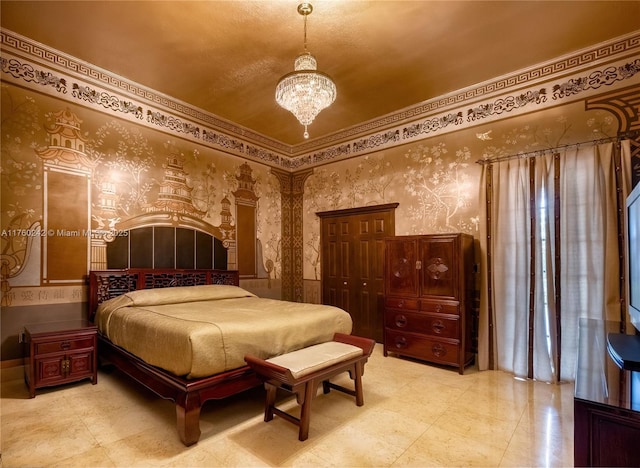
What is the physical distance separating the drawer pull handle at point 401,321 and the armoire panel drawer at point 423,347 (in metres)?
0.11

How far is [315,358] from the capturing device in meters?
2.43

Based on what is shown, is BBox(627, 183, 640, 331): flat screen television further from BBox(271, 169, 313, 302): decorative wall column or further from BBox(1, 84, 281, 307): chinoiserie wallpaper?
BBox(1, 84, 281, 307): chinoiserie wallpaper

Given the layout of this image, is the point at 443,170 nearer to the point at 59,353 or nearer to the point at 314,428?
the point at 314,428

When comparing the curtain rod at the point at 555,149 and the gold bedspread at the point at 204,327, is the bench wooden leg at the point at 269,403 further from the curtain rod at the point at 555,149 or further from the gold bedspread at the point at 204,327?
the curtain rod at the point at 555,149

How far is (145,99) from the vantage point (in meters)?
4.18

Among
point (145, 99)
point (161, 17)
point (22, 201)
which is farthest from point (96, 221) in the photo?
point (161, 17)

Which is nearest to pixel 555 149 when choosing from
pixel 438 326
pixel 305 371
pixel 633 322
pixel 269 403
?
pixel 633 322

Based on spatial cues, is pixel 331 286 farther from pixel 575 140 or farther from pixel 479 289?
pixel 575 140

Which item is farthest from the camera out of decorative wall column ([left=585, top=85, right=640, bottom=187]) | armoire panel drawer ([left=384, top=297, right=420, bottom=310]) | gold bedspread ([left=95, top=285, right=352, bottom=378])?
armoire panel drawer ([left=384, top=297, right=420, bottom=310])

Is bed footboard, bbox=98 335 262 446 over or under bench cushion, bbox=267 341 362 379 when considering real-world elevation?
under

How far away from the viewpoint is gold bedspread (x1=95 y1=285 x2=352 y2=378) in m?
2.28

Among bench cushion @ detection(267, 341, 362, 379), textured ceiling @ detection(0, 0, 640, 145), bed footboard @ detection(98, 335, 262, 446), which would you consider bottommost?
bed footboard @ detection(98, 335, 262, 446)

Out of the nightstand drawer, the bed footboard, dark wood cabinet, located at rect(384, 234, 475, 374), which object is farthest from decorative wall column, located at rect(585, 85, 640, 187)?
the nightstand drawer

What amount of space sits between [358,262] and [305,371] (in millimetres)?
3115
